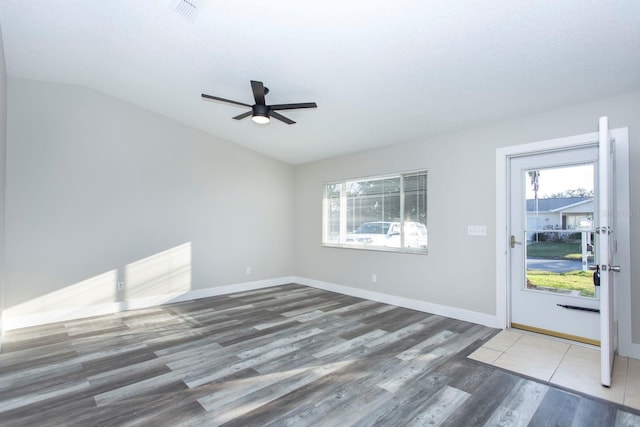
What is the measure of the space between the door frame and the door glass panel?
233 millimetres

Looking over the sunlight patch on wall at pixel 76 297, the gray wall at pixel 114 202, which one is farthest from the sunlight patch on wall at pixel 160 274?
the sunlight patch on wall at pixel 76 297

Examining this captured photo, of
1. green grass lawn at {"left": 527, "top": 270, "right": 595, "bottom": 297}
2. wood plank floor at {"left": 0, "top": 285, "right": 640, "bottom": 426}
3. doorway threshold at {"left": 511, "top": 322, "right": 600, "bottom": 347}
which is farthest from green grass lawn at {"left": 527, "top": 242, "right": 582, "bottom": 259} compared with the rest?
wood plank floor at {"left": 0, "top": 285, "right": 640, "bottom": 426}

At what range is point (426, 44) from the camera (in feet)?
8.89

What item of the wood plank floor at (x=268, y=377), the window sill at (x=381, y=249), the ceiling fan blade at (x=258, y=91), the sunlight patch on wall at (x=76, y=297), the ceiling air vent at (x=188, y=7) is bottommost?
the wood plank floor at (x=268, y=377)

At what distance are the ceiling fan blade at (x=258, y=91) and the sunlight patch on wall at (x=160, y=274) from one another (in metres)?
2.91

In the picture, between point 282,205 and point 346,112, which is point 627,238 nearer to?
point 346,112

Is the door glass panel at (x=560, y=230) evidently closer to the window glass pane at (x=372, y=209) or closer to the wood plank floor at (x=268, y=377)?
the wood plank floor at (x=268, y=377)

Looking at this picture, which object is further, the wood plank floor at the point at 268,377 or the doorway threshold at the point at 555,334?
the doorway threshold at the point at 555,334

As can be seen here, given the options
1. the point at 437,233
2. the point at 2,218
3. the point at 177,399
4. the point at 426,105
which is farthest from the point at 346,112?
the point at 2,218

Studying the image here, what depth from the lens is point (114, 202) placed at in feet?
14.8

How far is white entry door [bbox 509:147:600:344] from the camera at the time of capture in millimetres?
3361

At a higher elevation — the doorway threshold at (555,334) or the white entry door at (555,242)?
the white entry door at (555,242)

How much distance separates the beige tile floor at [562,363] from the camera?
97.0 inches

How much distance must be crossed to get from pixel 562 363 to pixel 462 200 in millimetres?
2031
